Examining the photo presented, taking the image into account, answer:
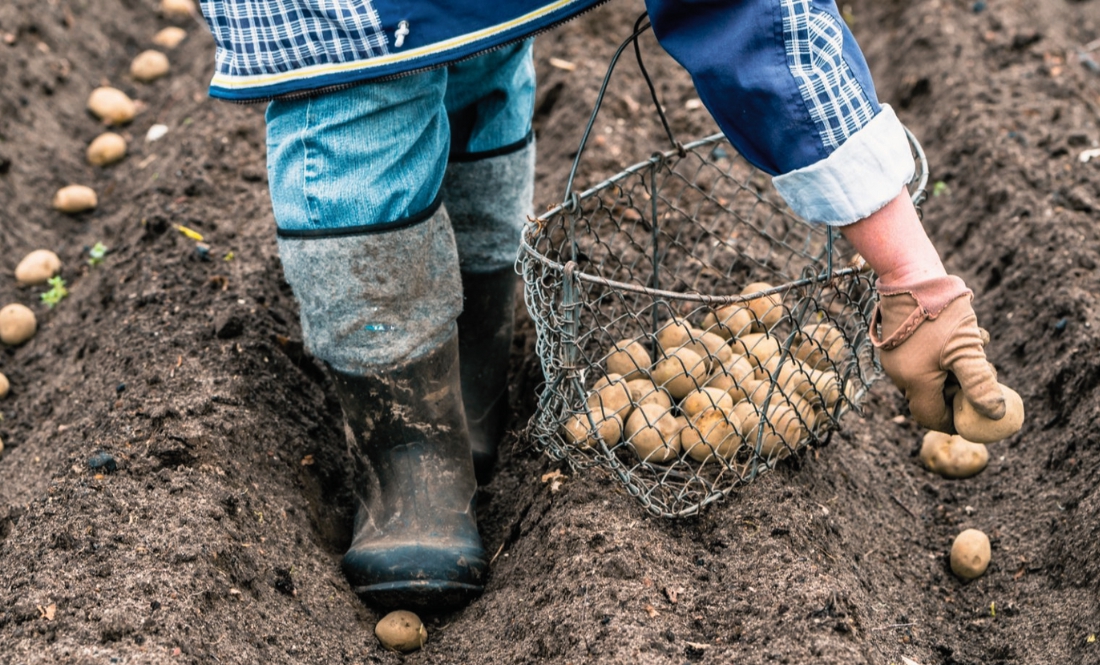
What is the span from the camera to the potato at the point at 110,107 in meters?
3.93

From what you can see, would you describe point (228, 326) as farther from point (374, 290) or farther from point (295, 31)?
point (295, 31)

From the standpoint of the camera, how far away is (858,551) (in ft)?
6.57

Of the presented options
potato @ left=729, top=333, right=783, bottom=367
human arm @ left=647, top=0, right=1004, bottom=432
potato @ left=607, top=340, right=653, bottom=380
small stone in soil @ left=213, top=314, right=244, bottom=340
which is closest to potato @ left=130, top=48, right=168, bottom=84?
small stone in soil @ left=213, top=314, right=244, bottom=340

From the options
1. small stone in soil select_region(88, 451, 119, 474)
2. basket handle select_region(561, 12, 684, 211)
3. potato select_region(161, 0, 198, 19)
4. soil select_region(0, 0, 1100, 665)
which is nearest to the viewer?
soil select_region(0, 0, 1100, 665)

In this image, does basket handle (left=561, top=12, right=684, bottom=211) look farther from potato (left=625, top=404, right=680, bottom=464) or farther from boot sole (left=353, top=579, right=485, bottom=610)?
boot sole (left=353, top=579, right=485, bottom=610)

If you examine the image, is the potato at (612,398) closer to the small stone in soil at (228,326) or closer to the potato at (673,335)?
the potato at (673,335)

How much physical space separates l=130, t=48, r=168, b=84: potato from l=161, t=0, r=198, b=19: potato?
0.50m

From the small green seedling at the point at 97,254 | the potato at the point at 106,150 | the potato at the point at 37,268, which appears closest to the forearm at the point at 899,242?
the small green seedling at the point at 97,254

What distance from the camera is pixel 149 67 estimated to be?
13.8 feet

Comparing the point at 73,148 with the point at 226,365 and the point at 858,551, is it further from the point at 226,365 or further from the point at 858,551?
the point at 858,551

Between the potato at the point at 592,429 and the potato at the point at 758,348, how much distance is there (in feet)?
1.03

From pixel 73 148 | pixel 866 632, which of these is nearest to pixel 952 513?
pixel 866 632

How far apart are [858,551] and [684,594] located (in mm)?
433

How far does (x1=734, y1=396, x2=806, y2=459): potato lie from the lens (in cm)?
198
